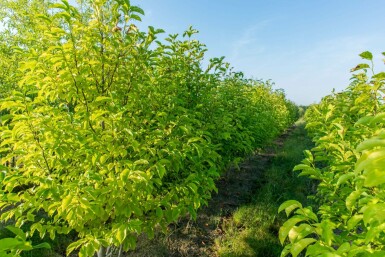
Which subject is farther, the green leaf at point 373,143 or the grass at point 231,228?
the grass at point 231,228

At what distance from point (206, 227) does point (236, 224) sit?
0.65 metres

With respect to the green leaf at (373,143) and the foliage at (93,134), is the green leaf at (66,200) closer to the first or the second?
the foliage at (93,134)

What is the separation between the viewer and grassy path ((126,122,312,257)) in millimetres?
4836

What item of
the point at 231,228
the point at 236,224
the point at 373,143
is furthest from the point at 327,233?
the point at 236,224

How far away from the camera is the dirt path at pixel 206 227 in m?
4.84

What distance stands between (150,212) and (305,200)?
509 centimetres

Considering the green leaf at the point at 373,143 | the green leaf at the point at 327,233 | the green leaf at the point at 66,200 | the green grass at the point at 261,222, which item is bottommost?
the green grass at the point at 261,222

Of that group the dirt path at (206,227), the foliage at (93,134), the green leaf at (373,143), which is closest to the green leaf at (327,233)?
the green leaf at (373,143)

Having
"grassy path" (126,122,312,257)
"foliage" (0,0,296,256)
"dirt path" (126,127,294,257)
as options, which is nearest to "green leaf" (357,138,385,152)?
"foliage" (0,0,296,256)

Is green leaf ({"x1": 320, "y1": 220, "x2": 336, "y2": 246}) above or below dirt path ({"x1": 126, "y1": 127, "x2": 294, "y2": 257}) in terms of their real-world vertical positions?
above

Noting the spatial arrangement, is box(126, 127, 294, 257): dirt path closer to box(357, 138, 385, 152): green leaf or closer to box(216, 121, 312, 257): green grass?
box(216, 121, 312, 257): green grass

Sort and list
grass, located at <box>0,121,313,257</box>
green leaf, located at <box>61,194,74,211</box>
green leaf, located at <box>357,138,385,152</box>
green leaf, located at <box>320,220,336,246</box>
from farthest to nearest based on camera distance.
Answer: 1. grass, located at <box>0,121,313,257</box>
2. green leaf, located at <box>61,194,74,211</box>
3. green leaf, located at <box>320,220,336,246</box>
4. green leaf, located at <box>357,138,385,152</box>

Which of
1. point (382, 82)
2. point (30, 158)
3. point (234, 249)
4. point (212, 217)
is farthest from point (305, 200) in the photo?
point (30, 158)

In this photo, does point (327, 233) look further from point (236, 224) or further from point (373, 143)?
point (236, 224)
